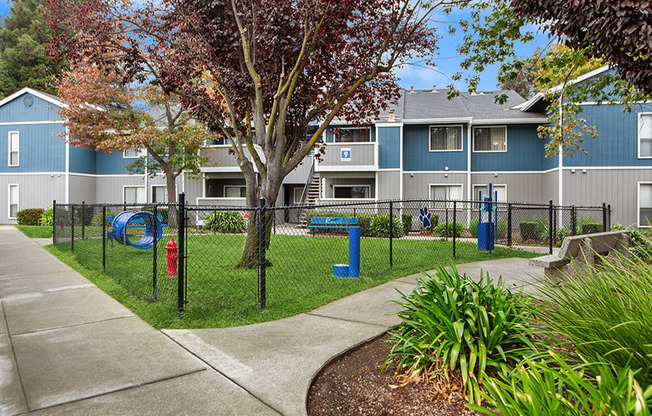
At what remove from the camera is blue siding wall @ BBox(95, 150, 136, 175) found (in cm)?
2383

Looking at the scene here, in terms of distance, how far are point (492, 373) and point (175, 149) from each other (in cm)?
1925

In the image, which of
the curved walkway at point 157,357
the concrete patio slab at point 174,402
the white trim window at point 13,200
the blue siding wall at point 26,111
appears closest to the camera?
the concrete patio slab at point 174,402

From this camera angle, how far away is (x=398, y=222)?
1623 centimetres

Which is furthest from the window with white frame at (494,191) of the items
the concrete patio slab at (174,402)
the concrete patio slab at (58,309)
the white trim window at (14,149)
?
the white trim window at (14,149)

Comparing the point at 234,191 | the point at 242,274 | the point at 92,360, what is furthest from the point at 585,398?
the point at 234,191

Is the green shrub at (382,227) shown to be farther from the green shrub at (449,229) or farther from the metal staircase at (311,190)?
the metal staircase at (311,190)

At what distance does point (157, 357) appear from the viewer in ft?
12.3

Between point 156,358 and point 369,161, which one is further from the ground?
point 369,161

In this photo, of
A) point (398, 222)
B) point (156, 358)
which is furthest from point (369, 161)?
point (156, 358)

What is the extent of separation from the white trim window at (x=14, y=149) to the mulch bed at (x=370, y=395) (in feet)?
86.0

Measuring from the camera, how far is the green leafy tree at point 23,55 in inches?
1303

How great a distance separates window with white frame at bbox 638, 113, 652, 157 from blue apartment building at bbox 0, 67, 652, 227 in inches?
1.6

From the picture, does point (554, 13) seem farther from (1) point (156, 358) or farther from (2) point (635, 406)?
(1) point (156, 358)

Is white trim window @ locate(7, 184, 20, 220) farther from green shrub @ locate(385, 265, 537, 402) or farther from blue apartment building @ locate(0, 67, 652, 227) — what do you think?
green shrub @ locate(385, 265, 537, 402)
